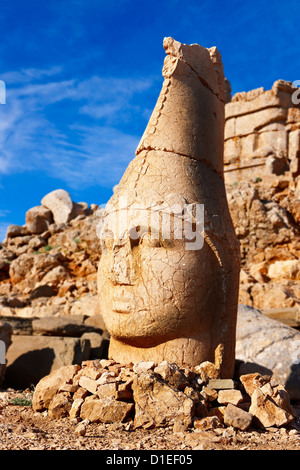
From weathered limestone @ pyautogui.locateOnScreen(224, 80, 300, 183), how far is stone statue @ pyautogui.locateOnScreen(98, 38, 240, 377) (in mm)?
12393

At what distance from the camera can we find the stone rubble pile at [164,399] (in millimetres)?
3041

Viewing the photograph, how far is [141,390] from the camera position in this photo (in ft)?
10.2

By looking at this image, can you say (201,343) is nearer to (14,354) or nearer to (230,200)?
(14,354)

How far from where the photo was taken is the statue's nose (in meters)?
3.78

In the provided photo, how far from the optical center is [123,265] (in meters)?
3.82

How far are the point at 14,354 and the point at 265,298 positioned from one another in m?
5.72

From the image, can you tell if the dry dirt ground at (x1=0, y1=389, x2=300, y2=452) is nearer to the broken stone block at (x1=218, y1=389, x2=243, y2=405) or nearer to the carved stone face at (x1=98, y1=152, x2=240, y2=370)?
the broken stone block at (x1=218, y1=389, x2=243, y2=405)

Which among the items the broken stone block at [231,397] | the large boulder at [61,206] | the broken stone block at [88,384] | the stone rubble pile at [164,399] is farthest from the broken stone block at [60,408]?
the large boulder at [61,206]

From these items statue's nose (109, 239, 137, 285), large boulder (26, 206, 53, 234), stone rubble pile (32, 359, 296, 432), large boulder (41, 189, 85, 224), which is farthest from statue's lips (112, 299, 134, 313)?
large boulder (26, 206, 53, 234)

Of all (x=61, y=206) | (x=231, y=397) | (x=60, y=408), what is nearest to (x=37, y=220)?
(x=61, y=206)

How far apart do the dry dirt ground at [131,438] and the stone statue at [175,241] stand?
2.62ft

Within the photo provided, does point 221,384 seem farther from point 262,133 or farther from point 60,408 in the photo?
point 262,133

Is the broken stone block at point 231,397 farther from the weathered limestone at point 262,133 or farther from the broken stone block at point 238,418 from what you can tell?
the weathered limestone at point 262,133
